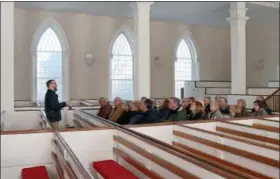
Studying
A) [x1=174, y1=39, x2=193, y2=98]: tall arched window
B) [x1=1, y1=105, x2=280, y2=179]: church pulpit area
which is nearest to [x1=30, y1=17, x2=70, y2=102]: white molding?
[x1=174, y1=39, x2=193, y2=98]: tall arched window

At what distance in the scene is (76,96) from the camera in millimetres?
12727

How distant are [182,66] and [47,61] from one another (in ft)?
19.2

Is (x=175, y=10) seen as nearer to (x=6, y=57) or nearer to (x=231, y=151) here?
(x=6, y=57)

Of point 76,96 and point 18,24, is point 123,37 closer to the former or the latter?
point 76,96

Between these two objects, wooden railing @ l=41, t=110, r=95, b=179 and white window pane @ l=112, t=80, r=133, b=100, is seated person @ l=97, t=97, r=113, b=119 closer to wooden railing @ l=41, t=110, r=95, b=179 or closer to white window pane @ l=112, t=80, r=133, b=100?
wooden railing @ l=41, t=110, r=95, b=179

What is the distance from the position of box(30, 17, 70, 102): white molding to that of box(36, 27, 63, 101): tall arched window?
130 millimetres

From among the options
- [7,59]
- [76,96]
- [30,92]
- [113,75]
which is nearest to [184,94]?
[113,75]

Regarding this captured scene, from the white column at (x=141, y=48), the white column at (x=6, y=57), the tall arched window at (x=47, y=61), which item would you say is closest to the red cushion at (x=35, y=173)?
the white column at (x=6, y=57)

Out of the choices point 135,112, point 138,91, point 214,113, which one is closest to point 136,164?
point 135,112

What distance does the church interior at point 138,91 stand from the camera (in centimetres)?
397

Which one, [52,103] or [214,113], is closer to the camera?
[52,103]

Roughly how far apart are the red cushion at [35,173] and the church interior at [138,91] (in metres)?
0.01

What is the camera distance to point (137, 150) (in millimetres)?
3969

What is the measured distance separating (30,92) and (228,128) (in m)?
8.66
